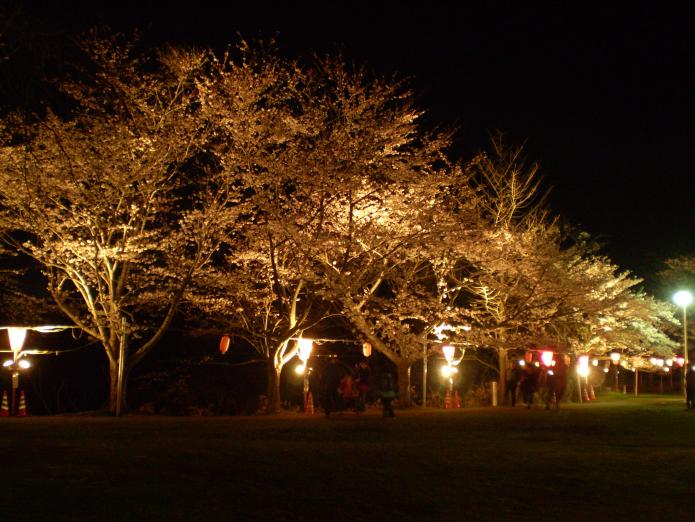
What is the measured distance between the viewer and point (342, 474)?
9.59 meters

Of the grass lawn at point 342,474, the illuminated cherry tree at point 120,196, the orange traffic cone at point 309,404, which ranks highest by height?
the illuminated cherry tree at point 120,196

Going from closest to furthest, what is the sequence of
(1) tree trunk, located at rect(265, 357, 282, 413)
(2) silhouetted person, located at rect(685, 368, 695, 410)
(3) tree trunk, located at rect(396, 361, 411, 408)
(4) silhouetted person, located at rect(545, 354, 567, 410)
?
(4) silhouetted person, located at rect(545, 354, 567, 410) < (1) tree trunk, located at rect(265, 357, 282, 413) < (2) silhouetted person, located at rect(685, 368, 695, 410) < (3) tree trunk, located at rect(396, 361, 411, 408)

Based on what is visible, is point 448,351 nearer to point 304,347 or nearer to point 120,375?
point 304,347

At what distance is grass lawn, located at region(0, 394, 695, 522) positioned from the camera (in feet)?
24.8

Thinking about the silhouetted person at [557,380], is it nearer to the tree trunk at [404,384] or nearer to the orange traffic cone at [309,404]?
the tree trunk at [404,384]

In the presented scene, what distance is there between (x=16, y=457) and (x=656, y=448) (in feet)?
33.3

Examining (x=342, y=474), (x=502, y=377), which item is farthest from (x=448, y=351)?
(x=342, y=474)

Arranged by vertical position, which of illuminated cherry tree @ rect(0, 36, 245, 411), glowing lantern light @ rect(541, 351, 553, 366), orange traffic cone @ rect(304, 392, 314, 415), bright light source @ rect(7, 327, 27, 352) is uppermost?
illuminated cherry tree @ rect(0, 36, 245, 411)


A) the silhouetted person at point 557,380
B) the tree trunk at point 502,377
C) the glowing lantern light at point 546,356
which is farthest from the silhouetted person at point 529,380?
the glowing lantern light at point 546,356

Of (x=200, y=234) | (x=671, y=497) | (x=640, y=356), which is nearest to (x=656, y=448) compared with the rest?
(x=671, y=497)

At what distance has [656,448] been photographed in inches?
513

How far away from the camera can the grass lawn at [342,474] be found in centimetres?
755

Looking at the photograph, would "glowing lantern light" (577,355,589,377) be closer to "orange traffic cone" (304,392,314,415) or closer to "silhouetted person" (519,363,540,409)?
"silhouetted person" (519,363,540,409)

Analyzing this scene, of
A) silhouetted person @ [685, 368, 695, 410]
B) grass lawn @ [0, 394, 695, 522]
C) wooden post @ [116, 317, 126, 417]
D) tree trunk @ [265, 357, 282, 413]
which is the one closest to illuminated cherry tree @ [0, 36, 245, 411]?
wooden post @ [116, 317, 126, 417]
